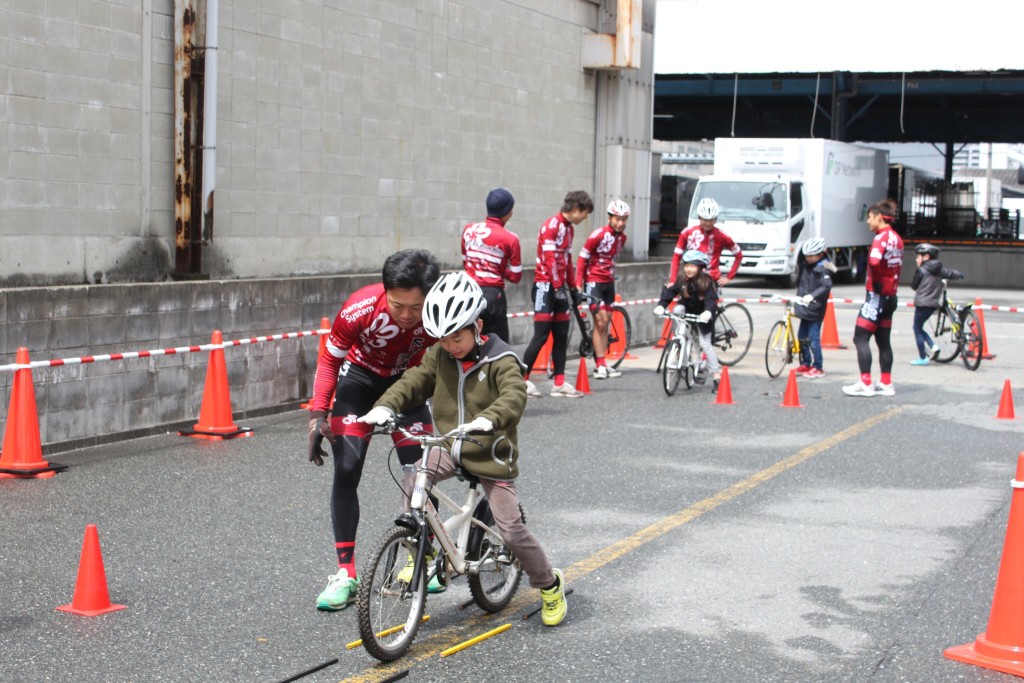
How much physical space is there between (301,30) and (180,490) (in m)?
7.34

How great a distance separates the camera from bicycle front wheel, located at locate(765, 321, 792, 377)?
1535 centimetres

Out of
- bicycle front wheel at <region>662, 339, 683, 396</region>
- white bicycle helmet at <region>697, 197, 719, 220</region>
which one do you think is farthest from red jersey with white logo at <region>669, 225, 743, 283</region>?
bicycle front wheel at <region>662, 339, 683, 396</region>

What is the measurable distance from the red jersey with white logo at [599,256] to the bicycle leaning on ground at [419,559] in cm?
946

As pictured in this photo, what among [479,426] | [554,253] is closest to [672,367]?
[554,253]

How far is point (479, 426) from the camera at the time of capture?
17.4 ft

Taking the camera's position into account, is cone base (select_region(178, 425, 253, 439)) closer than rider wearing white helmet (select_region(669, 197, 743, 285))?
Yes

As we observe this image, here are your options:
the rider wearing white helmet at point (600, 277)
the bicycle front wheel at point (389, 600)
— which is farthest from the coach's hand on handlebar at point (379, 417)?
the rider wearing white helmet at point (600, 277)

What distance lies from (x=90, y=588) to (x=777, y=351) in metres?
10.7

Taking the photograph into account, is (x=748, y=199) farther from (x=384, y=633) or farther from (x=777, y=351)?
(x=384, y=633)

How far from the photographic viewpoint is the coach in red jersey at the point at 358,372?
5.93 meters

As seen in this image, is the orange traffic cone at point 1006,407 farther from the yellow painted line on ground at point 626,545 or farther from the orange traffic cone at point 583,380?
the orange traffic cone at point 583,380

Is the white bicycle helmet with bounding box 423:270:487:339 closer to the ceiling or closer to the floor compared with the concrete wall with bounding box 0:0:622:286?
closer to the floor

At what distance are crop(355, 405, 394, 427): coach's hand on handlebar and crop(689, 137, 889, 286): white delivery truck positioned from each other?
2669 cm

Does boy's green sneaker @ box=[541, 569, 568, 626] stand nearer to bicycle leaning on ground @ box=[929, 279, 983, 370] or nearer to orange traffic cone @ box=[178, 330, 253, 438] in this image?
orange traffic cone @ box=[178, 330, 253, 438]
